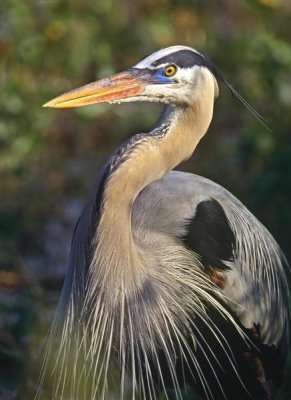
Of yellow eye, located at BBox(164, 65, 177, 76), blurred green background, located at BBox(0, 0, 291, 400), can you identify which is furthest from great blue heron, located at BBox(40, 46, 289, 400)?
blurred green background, located at BBox(0, 0, 291, 400)

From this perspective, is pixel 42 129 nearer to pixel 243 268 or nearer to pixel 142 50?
pixel 142 50

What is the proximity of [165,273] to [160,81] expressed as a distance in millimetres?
645

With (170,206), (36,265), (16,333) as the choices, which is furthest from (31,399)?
(36,265)

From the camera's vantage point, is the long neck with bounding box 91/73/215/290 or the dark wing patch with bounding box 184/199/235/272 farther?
the dark wing patch with bounding box 184/199/235/272

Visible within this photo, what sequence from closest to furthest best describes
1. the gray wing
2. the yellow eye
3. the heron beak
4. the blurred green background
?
the heron beak
the yellow eye
the gray wing
the blurred green background

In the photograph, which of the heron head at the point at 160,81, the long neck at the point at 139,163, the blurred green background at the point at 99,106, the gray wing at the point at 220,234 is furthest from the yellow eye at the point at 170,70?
the blurred green background at the point at 99,106

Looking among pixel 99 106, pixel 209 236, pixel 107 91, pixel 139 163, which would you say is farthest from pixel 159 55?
pixel 99 106

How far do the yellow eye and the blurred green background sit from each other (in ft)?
6.86

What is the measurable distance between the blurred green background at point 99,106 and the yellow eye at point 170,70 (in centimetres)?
209

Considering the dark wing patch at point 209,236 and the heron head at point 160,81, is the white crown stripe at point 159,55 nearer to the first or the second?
the heron head at point 160,81

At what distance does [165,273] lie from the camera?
11.3ft

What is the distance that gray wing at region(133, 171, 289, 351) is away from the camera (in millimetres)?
3527

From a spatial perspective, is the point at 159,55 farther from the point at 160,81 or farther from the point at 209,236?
the point at 209,236

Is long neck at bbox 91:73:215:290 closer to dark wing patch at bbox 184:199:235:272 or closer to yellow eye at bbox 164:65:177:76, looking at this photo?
yellow eye at bbox 164:65:177:76
